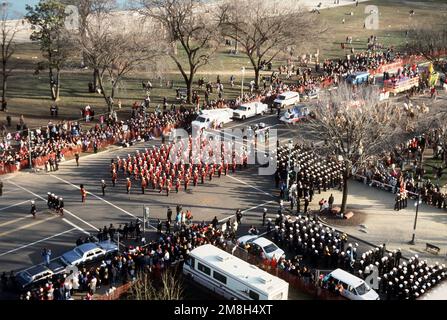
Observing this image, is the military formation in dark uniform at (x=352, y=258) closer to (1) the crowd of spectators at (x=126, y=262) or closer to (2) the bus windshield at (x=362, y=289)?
(2) the bus windshield at (x=362, y=289)

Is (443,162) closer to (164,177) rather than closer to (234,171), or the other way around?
(234,171)

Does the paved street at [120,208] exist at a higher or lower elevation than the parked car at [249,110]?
lower

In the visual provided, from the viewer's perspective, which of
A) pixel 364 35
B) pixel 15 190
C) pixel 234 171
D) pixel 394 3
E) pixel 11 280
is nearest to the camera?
pixel 11 280

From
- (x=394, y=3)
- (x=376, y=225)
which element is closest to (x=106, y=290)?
(x=376, y=225)

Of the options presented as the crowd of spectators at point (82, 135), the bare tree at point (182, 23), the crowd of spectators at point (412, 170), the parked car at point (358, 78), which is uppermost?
the bare tree at point (182, 23)

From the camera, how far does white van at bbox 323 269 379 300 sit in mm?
24681

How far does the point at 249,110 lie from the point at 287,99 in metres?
4.31

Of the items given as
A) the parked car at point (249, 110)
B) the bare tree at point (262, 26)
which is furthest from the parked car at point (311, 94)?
the bare tree at point (262, 26)

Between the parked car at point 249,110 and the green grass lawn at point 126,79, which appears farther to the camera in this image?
the green grass lawn at point 126,79

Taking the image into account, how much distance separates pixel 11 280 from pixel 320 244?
13336 mm

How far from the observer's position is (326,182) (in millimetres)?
35906

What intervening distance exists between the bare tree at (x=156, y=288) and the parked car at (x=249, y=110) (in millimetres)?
23288

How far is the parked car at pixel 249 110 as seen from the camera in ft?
157

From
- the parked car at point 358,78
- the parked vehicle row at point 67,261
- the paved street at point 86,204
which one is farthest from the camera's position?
the parked car at point 358,78
